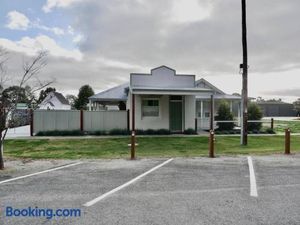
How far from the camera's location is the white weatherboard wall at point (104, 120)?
2194 centimetres

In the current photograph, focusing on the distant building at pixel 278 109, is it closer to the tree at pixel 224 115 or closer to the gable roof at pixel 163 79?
the tree at pixel 224 115

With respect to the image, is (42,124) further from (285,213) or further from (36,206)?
(285,213)

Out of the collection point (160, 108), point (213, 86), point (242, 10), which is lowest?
point (160, 108)

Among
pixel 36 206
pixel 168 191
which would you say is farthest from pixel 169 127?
pixel 36 206

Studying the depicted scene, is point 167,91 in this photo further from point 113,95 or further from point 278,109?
point 278,109

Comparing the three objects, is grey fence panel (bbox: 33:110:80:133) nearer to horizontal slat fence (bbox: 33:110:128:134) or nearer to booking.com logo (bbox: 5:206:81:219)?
horizontal slat fence (bbox: 33:110:128:134)

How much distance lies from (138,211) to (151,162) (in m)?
5.36

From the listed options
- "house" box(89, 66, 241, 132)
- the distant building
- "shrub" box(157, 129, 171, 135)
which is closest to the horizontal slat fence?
"house" box(89, 66, 241, 132)

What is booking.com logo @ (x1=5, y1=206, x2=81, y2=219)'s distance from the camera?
17.0ft

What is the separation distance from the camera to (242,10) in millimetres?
15812

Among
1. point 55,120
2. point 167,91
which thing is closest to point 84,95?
point 55,120

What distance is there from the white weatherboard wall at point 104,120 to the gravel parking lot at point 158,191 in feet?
37.2

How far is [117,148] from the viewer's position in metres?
15.2

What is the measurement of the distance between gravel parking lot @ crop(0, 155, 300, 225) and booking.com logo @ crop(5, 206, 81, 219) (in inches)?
4.4
